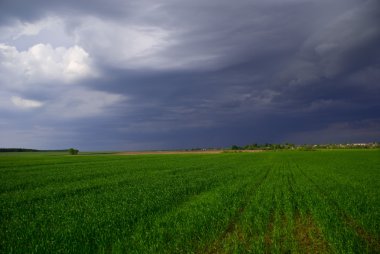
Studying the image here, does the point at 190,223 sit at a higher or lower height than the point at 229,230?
higher

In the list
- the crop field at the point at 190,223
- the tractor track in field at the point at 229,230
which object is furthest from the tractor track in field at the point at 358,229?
the tractor track in field at the point at 229,230

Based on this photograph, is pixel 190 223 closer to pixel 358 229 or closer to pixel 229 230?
pixel 229 230

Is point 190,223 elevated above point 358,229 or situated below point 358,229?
above

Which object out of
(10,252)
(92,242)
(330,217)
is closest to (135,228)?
(92,242)

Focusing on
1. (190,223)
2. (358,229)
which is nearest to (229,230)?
(190,223)

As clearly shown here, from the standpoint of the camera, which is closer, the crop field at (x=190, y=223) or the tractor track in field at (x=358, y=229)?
the crop field at (x=190, y=223)

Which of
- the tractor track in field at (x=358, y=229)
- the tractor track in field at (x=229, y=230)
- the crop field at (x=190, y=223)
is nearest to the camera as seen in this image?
the tractor track in field at (x=229, y=230)

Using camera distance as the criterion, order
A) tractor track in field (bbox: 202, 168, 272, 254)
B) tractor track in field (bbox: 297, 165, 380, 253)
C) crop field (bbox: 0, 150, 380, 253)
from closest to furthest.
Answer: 1. tractor track in field (bbox: 202, 168, 272, 254)
2. crop field (bbox: 0, 150, 380, 253)
3. tractor track in field (bbox: 297, 165, 380, 253)

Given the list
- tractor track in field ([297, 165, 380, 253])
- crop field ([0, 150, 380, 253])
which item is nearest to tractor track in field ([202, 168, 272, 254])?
crop field ([0, 150, 380, 253])

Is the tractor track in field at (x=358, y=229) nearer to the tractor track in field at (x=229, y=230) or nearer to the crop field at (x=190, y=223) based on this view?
the crop field at (x=190, y=223)

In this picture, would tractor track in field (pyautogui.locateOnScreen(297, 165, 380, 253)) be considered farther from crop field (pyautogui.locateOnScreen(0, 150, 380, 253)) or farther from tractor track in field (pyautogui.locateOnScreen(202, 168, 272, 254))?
tractor track in field (pyautogui.locateOnScreen(202, 168, 272, 254))

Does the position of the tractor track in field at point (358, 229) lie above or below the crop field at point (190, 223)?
below

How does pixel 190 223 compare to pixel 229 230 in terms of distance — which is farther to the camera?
pixel 190 223

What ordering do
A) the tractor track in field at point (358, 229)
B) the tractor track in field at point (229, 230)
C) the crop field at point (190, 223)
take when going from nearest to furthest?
the tractor track in field at point (229, 230) → the crop field at point (190, 223) → the tractor track in field at point (358, 229)
